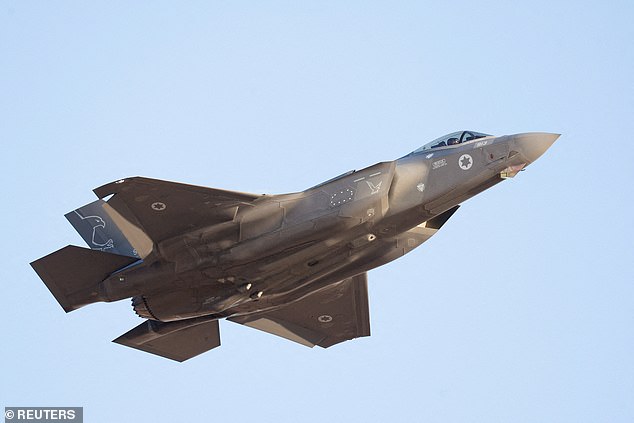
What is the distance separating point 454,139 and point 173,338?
11.7 meters

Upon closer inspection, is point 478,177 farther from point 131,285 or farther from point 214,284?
point 131,285

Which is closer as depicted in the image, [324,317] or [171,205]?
[171,205]

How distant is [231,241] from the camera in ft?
103

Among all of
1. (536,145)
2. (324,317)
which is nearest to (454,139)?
(536,145)

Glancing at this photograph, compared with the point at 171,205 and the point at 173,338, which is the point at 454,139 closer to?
the point at 171,205

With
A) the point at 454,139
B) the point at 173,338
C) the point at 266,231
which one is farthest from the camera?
the point at 173,338

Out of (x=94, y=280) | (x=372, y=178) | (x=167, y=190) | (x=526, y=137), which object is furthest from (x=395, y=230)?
(x=94, y=280)

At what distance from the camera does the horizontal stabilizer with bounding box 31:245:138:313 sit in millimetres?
32281

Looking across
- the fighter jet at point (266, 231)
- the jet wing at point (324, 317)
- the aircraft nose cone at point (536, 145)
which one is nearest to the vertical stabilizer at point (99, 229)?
the fighter jet at point (266, 231)

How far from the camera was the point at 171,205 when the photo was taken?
3109cm

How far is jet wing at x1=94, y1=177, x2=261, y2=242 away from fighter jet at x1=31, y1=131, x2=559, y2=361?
0.09ft

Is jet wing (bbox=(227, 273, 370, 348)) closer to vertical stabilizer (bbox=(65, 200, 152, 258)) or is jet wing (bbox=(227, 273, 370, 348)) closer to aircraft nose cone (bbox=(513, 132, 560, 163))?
vertical stabilizer (bbox=(65, 200, 152, 258))

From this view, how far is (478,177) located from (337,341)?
389 inches

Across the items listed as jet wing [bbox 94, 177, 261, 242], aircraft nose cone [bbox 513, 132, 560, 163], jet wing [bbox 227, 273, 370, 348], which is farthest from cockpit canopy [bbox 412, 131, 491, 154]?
jet wing [bbox 227, 273, 370, 348]
